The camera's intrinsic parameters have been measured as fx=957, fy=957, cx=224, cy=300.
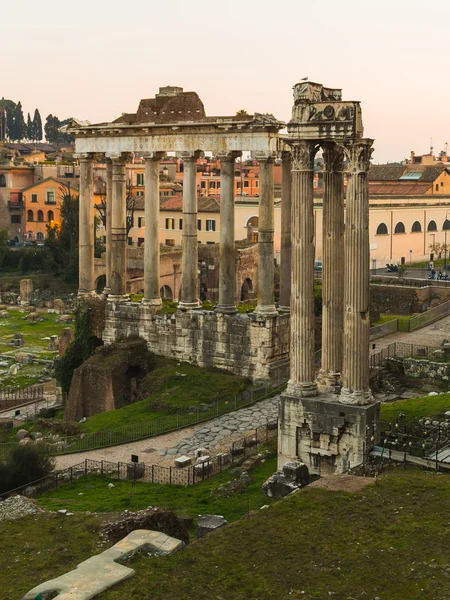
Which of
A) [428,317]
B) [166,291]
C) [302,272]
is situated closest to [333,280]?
[302,272]

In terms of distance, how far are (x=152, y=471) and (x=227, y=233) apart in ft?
32.6

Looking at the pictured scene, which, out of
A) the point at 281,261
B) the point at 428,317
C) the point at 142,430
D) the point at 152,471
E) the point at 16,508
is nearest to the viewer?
the point at 16,508

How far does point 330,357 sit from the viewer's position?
19953 millimetres

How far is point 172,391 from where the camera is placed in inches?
1111

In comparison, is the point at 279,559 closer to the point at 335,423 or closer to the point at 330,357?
the point at 335,423

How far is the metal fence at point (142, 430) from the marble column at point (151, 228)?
5.78 metres

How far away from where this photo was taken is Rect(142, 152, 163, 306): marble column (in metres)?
30.9

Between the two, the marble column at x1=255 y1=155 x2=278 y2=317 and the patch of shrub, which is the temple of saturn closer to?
the marble column at x1=255 y1=155 x2=278 y2=317

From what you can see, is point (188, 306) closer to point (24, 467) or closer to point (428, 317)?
point (24, 467)

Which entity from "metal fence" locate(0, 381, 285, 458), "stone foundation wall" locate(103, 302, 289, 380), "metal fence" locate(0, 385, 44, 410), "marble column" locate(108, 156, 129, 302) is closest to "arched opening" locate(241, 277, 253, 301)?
"metal fence" locate(0, 385, 44, 410)

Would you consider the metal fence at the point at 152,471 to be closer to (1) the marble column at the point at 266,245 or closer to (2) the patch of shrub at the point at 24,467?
(2) the patch of shrub at the point at 24,467

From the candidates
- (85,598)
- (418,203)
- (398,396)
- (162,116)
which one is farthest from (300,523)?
(418,203)

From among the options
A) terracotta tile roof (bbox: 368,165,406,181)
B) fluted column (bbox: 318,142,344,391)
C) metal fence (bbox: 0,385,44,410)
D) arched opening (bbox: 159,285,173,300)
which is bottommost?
metal fence (bbox: 0,385,44,410)

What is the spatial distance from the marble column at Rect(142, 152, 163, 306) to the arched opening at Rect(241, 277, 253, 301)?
2247 cm
